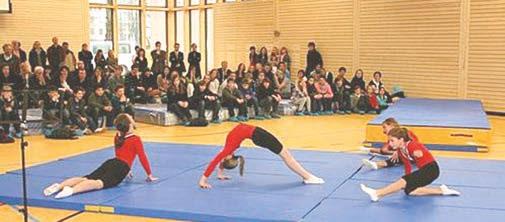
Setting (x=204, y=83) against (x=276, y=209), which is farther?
(x=204, y=83)

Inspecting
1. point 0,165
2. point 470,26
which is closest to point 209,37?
point 470,26

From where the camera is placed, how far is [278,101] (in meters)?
16.9

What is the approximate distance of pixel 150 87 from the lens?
60.1ft

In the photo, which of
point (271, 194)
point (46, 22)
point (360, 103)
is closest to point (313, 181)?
point (271, 194)

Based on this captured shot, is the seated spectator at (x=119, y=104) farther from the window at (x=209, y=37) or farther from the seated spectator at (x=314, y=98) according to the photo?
the window at (x=209, y=37)

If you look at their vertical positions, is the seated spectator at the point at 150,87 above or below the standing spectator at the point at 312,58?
below

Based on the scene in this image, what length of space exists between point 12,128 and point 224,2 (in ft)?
45.2

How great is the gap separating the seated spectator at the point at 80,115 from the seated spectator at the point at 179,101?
2069 mm

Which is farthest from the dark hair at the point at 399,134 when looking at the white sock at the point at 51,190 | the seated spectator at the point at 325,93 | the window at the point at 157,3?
the window at the point at 157,3

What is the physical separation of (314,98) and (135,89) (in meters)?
5.28

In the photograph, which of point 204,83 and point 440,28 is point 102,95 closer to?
point 204,83

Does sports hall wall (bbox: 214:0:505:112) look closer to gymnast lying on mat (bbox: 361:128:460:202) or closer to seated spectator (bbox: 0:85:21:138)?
gymnast lying on mat (bbox: 361:128:460:202)

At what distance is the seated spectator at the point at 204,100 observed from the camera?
15234 mm

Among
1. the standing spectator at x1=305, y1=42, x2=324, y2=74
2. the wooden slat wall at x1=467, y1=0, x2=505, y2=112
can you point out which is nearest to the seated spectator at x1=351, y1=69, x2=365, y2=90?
the standing spectator at x1=305, y1=42, x2=324, y2=74
